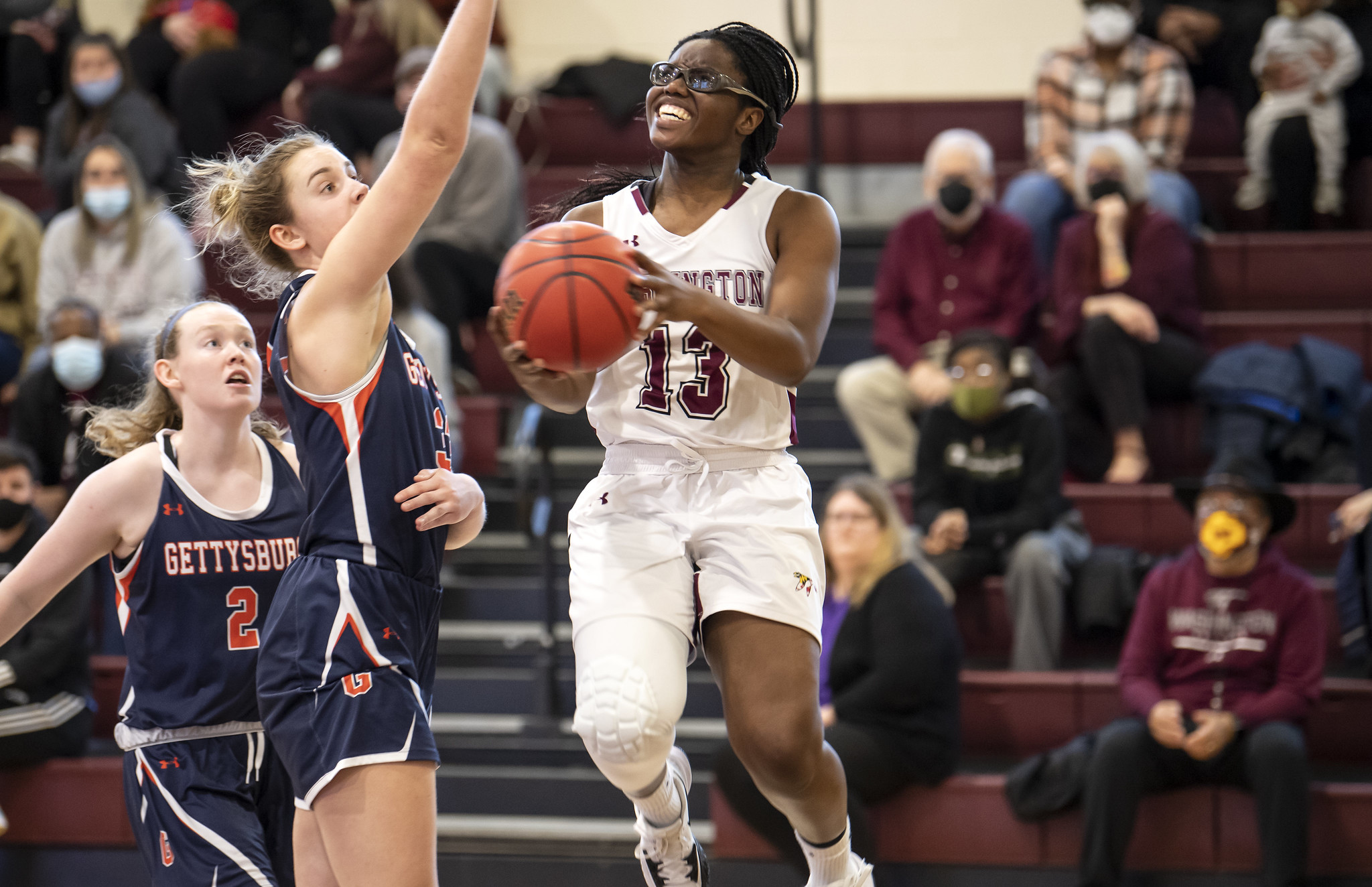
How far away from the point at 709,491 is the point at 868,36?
6683mm

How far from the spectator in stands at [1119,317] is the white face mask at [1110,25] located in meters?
0.91

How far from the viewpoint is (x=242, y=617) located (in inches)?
119

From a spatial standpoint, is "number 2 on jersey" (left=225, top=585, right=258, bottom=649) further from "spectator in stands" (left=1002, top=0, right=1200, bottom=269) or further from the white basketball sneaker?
"spectator in stands" (left=1002, top=0, right=1200, bottom=269)

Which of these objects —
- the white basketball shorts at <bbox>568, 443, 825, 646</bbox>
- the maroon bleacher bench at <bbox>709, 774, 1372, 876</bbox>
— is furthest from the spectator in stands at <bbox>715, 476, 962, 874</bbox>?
the white basketball shorts at <bbox>568, 443, 825, 646</bbox>

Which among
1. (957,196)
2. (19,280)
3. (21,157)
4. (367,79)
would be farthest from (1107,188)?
(21,157)

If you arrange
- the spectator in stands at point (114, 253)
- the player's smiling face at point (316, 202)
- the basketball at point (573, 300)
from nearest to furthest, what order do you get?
the basketball at point (573, 300) → the player's smiling face at point (316, 202) → the spectator in stands at point (114, 253)

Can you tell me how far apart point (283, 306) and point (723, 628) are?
101 cm

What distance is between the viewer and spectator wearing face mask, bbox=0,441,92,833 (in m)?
5.35

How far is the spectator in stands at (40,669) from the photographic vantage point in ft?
17.6

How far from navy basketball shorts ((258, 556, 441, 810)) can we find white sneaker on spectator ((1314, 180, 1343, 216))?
20.4 feet

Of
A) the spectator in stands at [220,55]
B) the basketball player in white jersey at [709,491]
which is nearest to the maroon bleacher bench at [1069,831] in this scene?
the basketball player in white jersey at [709,491]

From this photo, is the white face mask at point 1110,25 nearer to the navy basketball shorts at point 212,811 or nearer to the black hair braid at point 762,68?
the black hair braid at point 762,68

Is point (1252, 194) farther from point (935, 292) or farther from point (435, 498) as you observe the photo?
point (435, 498)

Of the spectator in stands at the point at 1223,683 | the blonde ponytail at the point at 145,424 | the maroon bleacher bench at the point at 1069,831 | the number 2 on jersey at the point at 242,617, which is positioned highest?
the blonde ponytail at the point at 145,424
